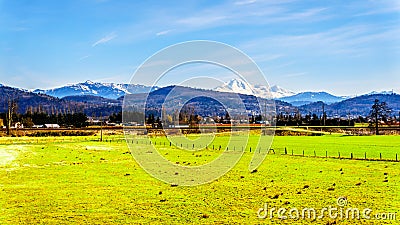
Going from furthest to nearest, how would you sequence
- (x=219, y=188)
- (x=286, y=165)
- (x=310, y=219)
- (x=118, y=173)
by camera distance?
(x=286, y=165) → (x=118, y=173) → (x=219, y=188) → (x=310, y=219)

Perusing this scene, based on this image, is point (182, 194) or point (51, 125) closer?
point (182, 194)

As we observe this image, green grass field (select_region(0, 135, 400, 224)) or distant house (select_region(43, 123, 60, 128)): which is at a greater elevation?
distant house (select_region(43, 123, 60, 128))

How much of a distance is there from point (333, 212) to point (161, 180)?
1517 centimetres

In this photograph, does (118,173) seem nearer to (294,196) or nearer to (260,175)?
(260,175)

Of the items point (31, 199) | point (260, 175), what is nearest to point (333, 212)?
point (260, 175)

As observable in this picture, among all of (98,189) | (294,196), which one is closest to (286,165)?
(294,196)

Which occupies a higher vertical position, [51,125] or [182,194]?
[51,125]

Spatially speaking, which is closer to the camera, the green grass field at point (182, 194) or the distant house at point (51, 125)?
the green grass field at point (182, 194)

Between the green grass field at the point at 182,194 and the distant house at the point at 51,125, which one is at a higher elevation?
the distant house at the point at 51,125

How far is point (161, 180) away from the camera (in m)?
32.3

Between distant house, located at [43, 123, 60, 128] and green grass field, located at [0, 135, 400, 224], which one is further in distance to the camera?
distant house, located at [43, 123, 60, 128]

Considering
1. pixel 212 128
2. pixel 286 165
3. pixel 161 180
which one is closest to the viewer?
pixel 161 180

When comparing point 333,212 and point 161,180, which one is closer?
point 333,212

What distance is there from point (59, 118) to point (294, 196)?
6652 inches
